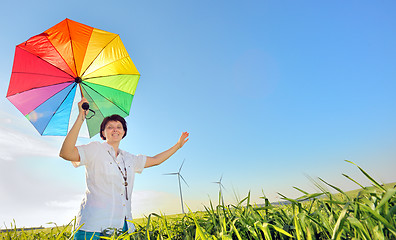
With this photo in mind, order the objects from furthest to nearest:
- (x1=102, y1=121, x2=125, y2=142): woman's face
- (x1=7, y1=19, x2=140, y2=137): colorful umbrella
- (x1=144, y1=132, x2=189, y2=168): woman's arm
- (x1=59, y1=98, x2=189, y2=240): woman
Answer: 1. (x1=7, y1=19, x2=140, y2=137): colorful umbrella
2. (x1=144, y1=132, x2=189, y2=168): woman's arm
3. (x1=102, y1=121, x2=125, y2=142): woman's face
4. (x1=59, y1=98, x2=189, y2=240): woman

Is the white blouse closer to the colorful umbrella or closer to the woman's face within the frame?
the woman's face

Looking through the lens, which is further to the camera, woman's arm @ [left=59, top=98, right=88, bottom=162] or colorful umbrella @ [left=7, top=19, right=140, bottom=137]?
colorful umbrella @ [left=7, top=19, right=140, bottom=137]

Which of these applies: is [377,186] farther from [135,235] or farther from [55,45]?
[55,45]

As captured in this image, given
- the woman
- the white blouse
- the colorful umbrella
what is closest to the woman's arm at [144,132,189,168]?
the woman

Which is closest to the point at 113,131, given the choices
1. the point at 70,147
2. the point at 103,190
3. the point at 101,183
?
the point at 70,147

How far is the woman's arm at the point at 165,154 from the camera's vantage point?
6.45m

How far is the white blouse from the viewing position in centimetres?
489

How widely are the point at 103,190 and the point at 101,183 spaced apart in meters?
0.15

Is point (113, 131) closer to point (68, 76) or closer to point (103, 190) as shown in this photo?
point (103, 190)

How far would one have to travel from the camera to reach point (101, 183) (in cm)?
514

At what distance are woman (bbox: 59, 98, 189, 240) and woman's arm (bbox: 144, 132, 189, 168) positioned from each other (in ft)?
1.98

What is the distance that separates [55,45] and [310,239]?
24.9ft

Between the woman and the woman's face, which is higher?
the woman's face

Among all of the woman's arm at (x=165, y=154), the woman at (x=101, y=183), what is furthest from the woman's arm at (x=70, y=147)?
the woman's arm at (x=165, y=154)
